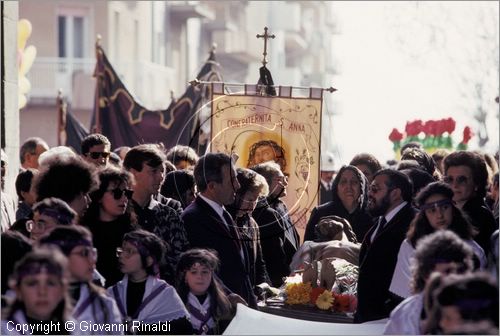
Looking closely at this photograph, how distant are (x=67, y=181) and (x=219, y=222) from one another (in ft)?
3.97

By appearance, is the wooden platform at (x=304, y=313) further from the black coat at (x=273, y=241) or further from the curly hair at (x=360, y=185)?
the curly hair at (x=360, y=185)

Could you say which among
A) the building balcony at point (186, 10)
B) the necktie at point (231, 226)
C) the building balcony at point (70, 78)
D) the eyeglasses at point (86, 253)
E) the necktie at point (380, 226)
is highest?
the building balcony at point (186, 10)

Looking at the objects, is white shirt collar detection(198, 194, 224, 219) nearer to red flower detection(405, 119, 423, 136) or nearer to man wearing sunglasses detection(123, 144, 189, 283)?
man wearing sunglasses detection(123, 144, 189, 283)

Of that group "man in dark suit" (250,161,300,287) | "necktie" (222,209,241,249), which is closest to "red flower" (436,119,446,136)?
"man in dark suit" (250,161,300,287)

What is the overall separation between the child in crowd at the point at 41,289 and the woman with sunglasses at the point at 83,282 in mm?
377

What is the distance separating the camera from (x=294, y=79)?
66500mm

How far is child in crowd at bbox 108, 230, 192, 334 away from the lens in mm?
6934

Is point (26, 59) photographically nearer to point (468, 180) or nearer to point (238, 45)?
point (468, 180)

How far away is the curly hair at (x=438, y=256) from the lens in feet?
20.1

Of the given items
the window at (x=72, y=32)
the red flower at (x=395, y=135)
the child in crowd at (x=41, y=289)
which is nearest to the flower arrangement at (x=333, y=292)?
the child in crowd at (x=41, y=289)

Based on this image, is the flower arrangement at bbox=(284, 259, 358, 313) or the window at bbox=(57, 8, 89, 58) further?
the window at bbox=(57, 8, 89, 58)

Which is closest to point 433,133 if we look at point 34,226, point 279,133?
point 279,133

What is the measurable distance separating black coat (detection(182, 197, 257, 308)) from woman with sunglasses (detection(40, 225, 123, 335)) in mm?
2048

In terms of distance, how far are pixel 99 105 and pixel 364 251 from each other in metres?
8.31
